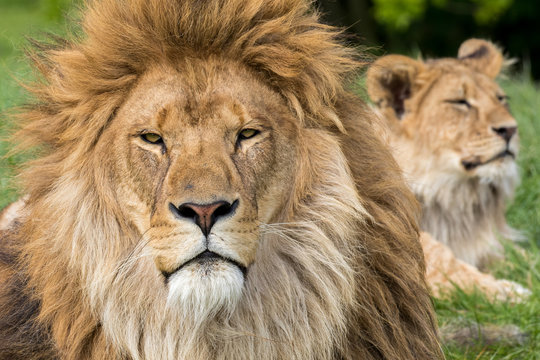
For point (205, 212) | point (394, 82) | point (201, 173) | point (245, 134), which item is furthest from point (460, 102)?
point (205, 212)

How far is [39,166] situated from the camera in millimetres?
2900

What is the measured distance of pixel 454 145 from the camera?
5.61 m

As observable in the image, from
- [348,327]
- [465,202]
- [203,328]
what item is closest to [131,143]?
[203,328]

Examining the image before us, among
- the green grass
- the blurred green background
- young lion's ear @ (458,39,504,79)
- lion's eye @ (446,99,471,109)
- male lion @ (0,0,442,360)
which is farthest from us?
the blurred green background

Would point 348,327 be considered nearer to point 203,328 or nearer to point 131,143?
point 203,328

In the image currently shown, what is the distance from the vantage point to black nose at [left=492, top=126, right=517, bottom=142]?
548cm

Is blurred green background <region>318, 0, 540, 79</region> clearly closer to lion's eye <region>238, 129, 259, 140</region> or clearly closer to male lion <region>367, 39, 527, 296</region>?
male lion <region>367, 39, 527, 296</region>

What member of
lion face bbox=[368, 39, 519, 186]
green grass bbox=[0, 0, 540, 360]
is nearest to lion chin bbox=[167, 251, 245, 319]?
green grass bbox=[0, 0, 540, 360]

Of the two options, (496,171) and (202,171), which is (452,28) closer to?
(496,171)

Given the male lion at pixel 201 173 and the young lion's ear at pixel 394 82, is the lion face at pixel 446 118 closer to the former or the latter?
the young lion's ear at pixel 394 82

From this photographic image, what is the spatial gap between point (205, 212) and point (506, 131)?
11.3 ft

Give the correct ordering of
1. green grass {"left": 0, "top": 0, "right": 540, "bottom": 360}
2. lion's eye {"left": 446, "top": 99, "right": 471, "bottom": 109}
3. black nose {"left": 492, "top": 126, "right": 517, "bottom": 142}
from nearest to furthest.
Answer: green grass {"left": 0, "top": 0, "right": 540, "bottom": 360}, black nose {"left": 492, "top": 126, "right": 517, "bottom": 142}, lion's eye {"left": 446, "top": 99, "right": 471, "bottom": 109}

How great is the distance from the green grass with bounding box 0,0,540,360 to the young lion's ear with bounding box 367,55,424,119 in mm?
1176

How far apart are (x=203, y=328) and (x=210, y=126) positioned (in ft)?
2.00
